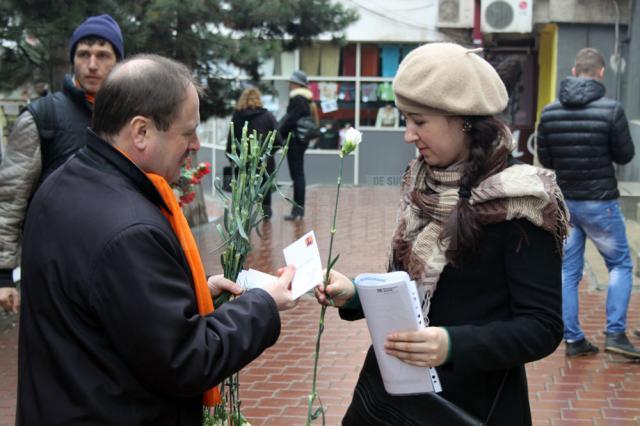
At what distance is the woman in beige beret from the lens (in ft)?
8.21

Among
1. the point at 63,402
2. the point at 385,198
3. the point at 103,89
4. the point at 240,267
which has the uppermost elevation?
the point at 103,89

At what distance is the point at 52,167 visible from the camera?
4406mm

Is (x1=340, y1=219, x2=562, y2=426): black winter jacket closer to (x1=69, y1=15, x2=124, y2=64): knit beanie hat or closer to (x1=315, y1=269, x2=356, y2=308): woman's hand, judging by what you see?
(x1=315, y1=269, x2=356, y2=308): woman's hand

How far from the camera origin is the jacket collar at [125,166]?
7.29ft

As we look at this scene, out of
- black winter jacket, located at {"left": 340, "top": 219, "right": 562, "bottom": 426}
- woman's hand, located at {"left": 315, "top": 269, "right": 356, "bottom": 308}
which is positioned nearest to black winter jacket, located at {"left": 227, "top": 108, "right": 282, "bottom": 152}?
woman's hand, located at {"left": 315, "top": 269, "right": 356, "bottom": 308}

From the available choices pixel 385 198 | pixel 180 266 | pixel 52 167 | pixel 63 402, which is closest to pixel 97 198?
pixel 180 266

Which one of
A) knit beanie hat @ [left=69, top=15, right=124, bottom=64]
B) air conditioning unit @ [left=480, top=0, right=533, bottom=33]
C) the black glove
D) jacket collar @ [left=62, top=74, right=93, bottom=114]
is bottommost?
the black glove

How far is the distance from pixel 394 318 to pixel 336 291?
0.34 metres

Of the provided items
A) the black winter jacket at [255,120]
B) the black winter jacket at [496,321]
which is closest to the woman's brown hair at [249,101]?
the black winter jacket at [255,120]

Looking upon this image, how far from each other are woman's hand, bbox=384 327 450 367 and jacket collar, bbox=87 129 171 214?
0.73m

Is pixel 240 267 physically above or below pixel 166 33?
below

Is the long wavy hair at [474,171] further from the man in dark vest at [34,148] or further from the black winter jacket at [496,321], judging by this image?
the man in dark vest at [34,148]

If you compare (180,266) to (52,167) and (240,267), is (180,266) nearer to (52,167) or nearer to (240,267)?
(240,267)

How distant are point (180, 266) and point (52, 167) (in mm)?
2422
